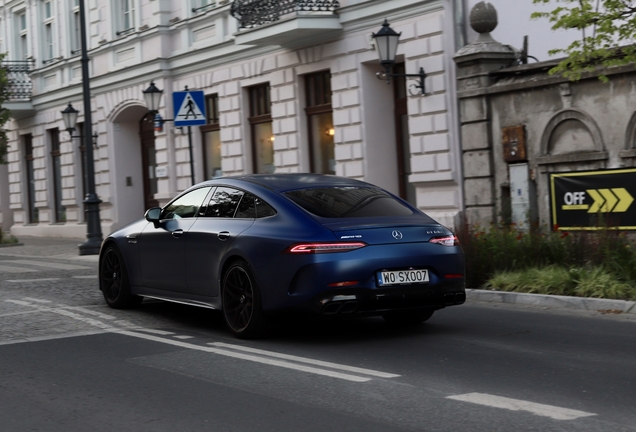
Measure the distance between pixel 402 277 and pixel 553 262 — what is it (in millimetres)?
4898

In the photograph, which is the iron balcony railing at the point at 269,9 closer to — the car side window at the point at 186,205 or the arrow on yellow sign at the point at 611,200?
the arrow on yellow sign at the point at 611,200

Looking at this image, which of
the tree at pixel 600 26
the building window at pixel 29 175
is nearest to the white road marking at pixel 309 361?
the tree at pixel 600 26

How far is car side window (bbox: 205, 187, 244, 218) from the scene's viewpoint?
9.64 m

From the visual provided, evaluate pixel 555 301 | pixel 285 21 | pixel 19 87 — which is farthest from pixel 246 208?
pixel 19 87

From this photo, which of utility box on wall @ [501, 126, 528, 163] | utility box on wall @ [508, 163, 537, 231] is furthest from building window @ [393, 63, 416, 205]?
utility box on wall @ [508, 163, 537, 231]

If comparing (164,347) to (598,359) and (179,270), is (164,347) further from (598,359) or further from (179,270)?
(598,359)

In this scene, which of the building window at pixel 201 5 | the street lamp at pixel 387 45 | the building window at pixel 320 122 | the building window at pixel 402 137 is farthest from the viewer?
the building window at pixel 201 5

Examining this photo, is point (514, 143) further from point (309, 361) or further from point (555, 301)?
point (309, 361)

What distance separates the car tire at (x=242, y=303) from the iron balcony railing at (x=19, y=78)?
29.0m

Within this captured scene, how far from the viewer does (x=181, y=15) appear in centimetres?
2780

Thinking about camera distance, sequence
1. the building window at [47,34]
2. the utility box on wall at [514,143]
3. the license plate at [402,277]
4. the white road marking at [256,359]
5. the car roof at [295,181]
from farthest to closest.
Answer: the building window at [47,34] < the utility box on wall at [514,143] < the car roof at [295,181] < the license plate at [402,277] < the white road marking at [256,359]

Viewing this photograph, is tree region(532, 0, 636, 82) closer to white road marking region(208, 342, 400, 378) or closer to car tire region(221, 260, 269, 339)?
car tire region(221, 260, 269, 339)

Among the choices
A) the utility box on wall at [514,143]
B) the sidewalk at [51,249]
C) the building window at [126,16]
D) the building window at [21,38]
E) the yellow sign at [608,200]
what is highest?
the building window at [21,38]

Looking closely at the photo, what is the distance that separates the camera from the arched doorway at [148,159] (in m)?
31.5
